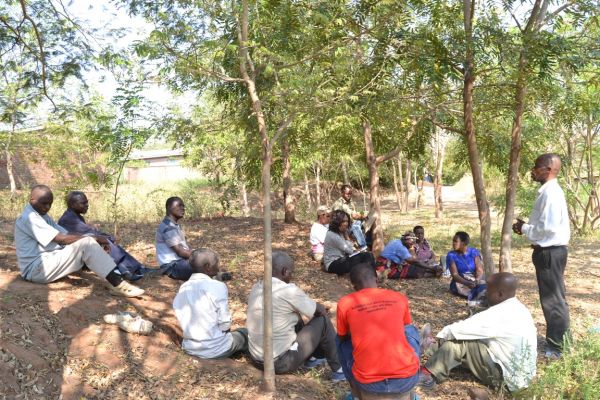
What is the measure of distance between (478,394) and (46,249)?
399 centimetres

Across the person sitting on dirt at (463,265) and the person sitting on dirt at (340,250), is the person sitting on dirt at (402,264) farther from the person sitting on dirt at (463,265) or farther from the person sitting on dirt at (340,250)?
the person sitting on dirt at (463,265)

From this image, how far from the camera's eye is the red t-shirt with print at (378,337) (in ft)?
9.66

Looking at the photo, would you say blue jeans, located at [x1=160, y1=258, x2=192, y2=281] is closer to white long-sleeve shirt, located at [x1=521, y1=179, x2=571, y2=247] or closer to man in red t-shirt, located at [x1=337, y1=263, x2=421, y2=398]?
man in red t-shirt, located at [x1=337, y1=263, x2=421, y2=398]

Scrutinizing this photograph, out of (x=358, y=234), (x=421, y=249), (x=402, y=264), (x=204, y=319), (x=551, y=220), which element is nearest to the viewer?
(x=204, y=319)

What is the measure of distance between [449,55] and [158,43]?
2.82 metres

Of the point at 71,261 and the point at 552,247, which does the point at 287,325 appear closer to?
the point at 71,261

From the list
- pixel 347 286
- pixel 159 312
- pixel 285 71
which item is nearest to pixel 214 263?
pixel 159 312

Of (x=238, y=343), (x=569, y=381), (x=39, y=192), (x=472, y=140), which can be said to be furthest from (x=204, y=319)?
(x=472, y=140)

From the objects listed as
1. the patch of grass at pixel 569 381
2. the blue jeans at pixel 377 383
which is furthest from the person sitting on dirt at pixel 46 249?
the patch of grass at pixel 569 381

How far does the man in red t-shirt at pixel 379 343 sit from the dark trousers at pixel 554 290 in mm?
1835

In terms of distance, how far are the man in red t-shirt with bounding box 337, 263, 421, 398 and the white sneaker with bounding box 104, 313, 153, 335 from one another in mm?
1833

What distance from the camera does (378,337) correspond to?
2959 mm

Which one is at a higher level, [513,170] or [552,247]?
[513,170]

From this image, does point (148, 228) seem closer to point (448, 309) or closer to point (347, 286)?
point (347, 286)
